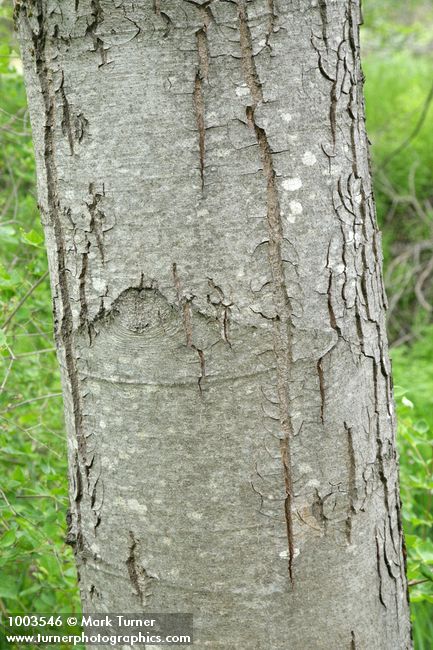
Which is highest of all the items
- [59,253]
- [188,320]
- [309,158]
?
[309,158]

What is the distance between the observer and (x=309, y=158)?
1.06 m

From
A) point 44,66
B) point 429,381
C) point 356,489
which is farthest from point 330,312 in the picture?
point 429,381

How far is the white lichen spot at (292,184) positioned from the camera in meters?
1.04

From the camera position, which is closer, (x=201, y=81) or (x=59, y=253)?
(x=201, y=81)

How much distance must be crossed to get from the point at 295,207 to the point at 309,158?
73 millimetres

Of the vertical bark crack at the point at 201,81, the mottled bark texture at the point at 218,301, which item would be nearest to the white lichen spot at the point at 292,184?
the mottled bark texture at the point at 218,301

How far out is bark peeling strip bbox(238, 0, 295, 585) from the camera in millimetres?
1009

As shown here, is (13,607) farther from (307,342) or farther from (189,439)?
(307,342)

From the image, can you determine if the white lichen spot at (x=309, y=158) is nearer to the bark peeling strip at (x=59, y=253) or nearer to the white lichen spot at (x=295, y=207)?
the white lichen spot at (x=295, y=207)

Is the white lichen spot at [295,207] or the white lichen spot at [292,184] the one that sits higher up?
the white lichen spot at [292,184]

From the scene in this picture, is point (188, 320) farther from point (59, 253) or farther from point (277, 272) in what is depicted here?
point (59, 253)

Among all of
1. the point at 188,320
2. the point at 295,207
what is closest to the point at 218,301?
the point at 188,320

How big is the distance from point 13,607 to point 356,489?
1.30m

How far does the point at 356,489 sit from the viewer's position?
1.18 meters
